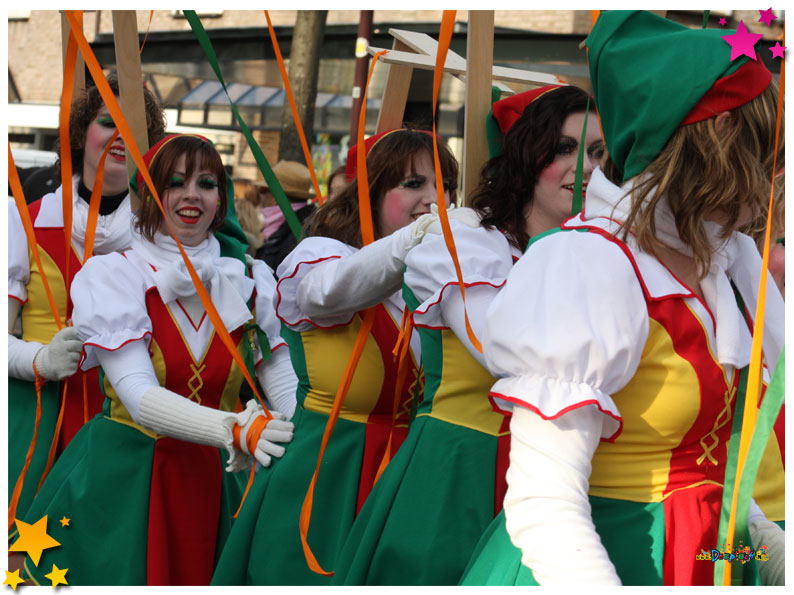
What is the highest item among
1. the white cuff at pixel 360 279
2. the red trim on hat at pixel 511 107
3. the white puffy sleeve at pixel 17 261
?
the red trim on hat at pixel 511 107

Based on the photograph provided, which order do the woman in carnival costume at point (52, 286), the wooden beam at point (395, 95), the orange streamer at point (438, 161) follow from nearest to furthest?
→ the orange streamer at point (438, 161)
the wooden beam at point (395, 95)
the woman in carnival costume at point (52, 286)

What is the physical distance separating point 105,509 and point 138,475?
0.12 meters

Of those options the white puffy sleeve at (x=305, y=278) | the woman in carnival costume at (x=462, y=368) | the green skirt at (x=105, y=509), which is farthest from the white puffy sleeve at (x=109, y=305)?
the woman in carnival costume at (x=462, y=368)

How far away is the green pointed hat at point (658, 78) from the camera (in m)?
1.45

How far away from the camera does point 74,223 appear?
137 inches

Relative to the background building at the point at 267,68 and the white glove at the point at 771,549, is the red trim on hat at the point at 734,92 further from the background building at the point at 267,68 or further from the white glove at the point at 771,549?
the background building at the point at 267,68

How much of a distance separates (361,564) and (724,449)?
0.83m

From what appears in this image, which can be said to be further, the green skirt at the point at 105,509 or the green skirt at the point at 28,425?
the green skirt at the point at 28,425

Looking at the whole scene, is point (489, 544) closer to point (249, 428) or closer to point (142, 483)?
point (249, 428)

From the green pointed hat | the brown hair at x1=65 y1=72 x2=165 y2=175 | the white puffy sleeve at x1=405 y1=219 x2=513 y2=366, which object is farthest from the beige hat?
the green pointed hat

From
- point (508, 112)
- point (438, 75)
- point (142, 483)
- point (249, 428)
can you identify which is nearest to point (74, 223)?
point (142, 483)

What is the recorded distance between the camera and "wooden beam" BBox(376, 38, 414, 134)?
317 centimetres

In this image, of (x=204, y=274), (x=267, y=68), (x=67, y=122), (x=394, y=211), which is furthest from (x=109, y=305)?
(x=267, y=68)

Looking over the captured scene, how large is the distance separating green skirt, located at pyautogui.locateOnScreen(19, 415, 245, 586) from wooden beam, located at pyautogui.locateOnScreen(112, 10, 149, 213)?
33.7 inches
